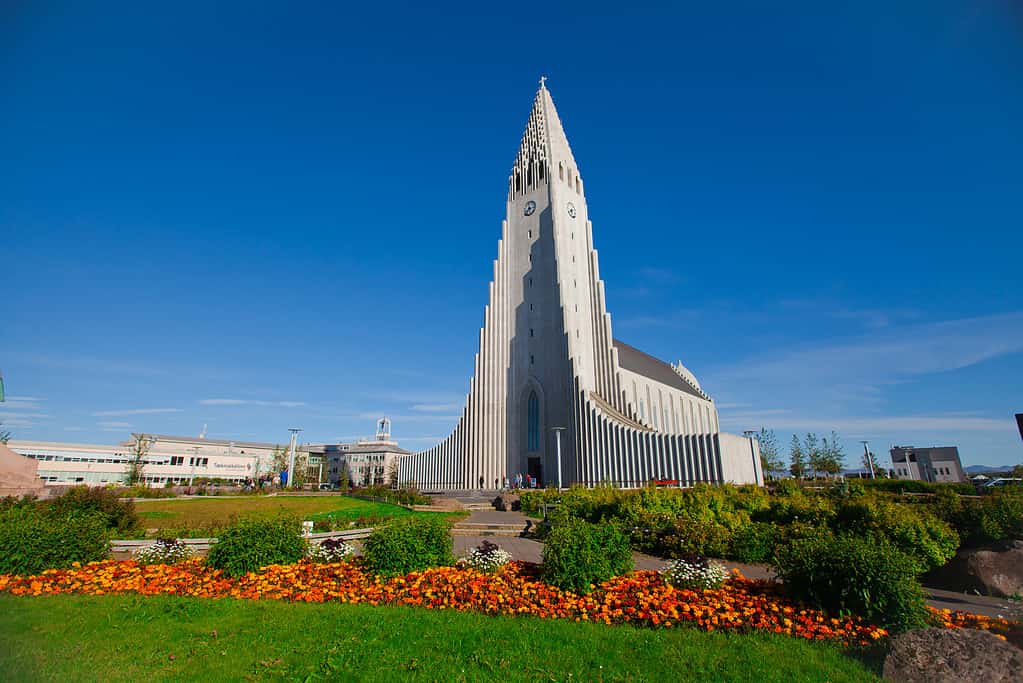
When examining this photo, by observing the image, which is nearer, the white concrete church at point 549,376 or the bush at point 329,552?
the bush at point 329,552

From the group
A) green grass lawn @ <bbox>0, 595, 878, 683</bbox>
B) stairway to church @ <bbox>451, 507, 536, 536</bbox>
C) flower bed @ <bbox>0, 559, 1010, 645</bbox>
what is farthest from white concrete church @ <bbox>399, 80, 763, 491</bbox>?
green grass lawn @ <bbox>0, 595, 878, 683</bbox>

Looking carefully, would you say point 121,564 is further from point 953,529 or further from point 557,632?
point 953,529

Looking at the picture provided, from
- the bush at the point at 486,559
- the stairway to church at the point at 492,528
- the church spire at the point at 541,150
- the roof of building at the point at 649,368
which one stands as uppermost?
the church spire at the point at 541,150

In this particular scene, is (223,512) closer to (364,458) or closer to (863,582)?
(863,582)

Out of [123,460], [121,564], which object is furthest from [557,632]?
[123,460]

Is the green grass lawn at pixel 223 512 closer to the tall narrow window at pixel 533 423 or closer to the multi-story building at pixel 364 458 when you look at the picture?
the tall narrow window at pixel 533 423

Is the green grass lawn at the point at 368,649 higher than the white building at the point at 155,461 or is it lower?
lower

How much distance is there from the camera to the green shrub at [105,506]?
12109 mm

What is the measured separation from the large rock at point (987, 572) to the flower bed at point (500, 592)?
2.88 meters

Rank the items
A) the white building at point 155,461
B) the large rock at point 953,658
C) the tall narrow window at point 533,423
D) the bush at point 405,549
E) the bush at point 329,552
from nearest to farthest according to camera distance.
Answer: the large rock at point 953,658 → the bush at point 405,549 → the bush at point 329,552 → the tall narrow window at point 533,423 → the white building at point 155,461

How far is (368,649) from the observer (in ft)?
17.9

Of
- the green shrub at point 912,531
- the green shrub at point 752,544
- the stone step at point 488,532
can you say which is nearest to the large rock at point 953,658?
the green shrub at point 912,531

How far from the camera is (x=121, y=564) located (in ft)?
31.0

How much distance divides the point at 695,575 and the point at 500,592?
3129 mm
